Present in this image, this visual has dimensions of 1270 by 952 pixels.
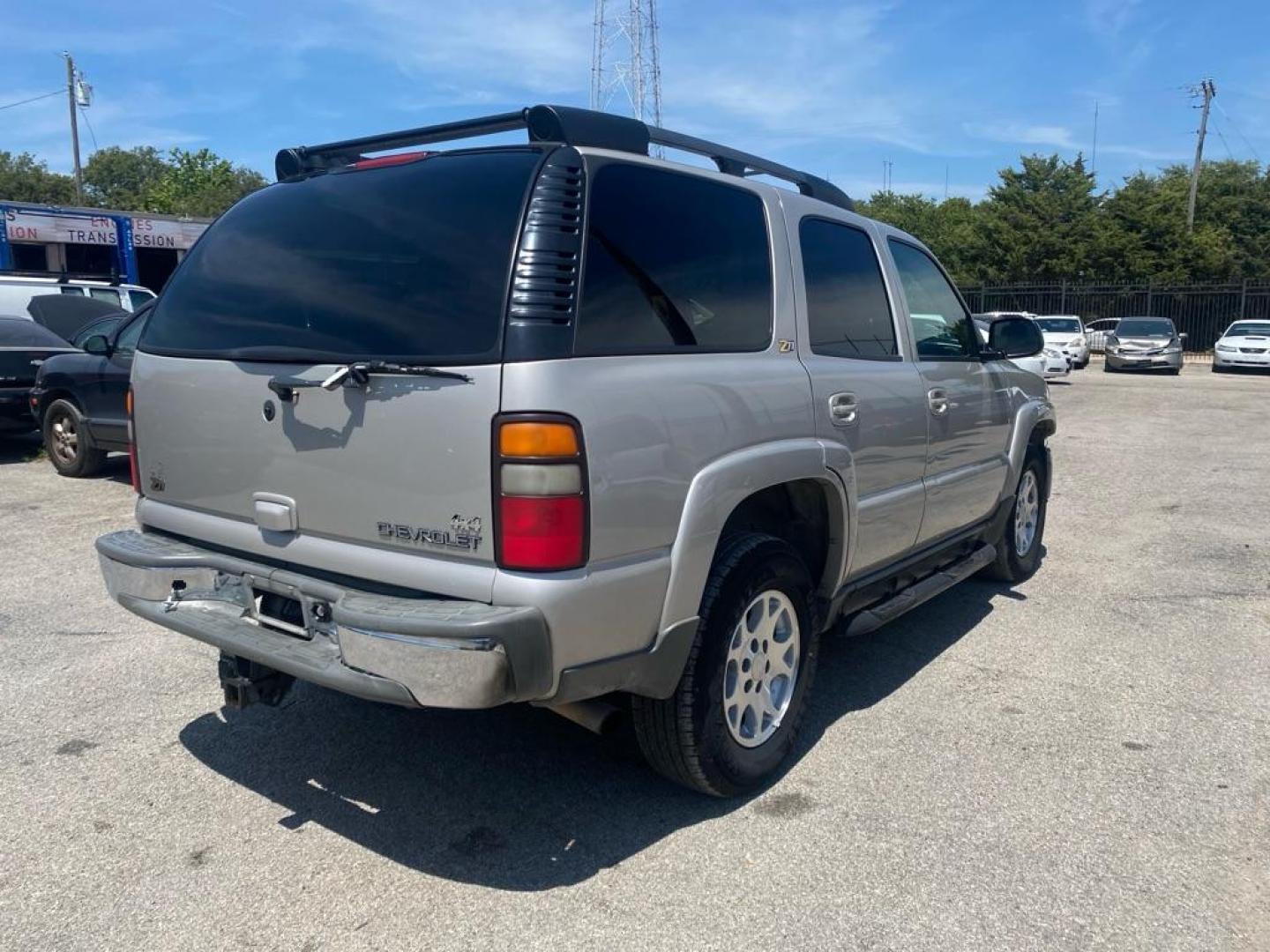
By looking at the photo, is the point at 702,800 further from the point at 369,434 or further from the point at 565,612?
the point at 369,434

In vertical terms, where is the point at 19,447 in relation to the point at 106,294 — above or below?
below

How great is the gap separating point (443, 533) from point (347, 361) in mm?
587

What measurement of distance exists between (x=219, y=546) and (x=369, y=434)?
2.97ft

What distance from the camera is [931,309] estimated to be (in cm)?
491

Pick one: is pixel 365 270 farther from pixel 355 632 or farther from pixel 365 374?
pixel 355 632

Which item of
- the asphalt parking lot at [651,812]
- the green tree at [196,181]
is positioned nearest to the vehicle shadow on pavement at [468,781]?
the asphalt parking lot at [651,812]

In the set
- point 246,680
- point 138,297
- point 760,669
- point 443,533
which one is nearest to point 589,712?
point 760,669

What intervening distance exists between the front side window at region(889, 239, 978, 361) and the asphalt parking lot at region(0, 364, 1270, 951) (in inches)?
58.1

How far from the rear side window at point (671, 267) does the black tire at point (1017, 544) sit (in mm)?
2948

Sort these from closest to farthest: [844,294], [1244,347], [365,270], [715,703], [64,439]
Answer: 1. [365,270]
2. [715,703]
3. [844,294]
4. [64,439]
5. [1244,347]

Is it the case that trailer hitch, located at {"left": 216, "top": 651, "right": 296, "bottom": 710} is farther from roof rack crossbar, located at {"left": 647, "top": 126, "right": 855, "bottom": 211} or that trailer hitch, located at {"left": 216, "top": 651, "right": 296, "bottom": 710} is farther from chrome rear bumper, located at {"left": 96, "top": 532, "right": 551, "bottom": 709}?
roof rack crossbar, located at {"left": 647, "top": 126, "right": 855, "bottom": 211}

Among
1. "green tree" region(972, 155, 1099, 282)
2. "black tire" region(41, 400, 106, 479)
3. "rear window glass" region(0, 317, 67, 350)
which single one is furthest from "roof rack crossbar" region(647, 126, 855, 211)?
"green tree" region(972, 155, 1099, 282)

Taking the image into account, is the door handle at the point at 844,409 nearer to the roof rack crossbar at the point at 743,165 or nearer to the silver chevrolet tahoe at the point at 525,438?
the silver chevrolet tahoe at the point at 525,438

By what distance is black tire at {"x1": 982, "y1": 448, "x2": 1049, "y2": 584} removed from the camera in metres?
5.97
